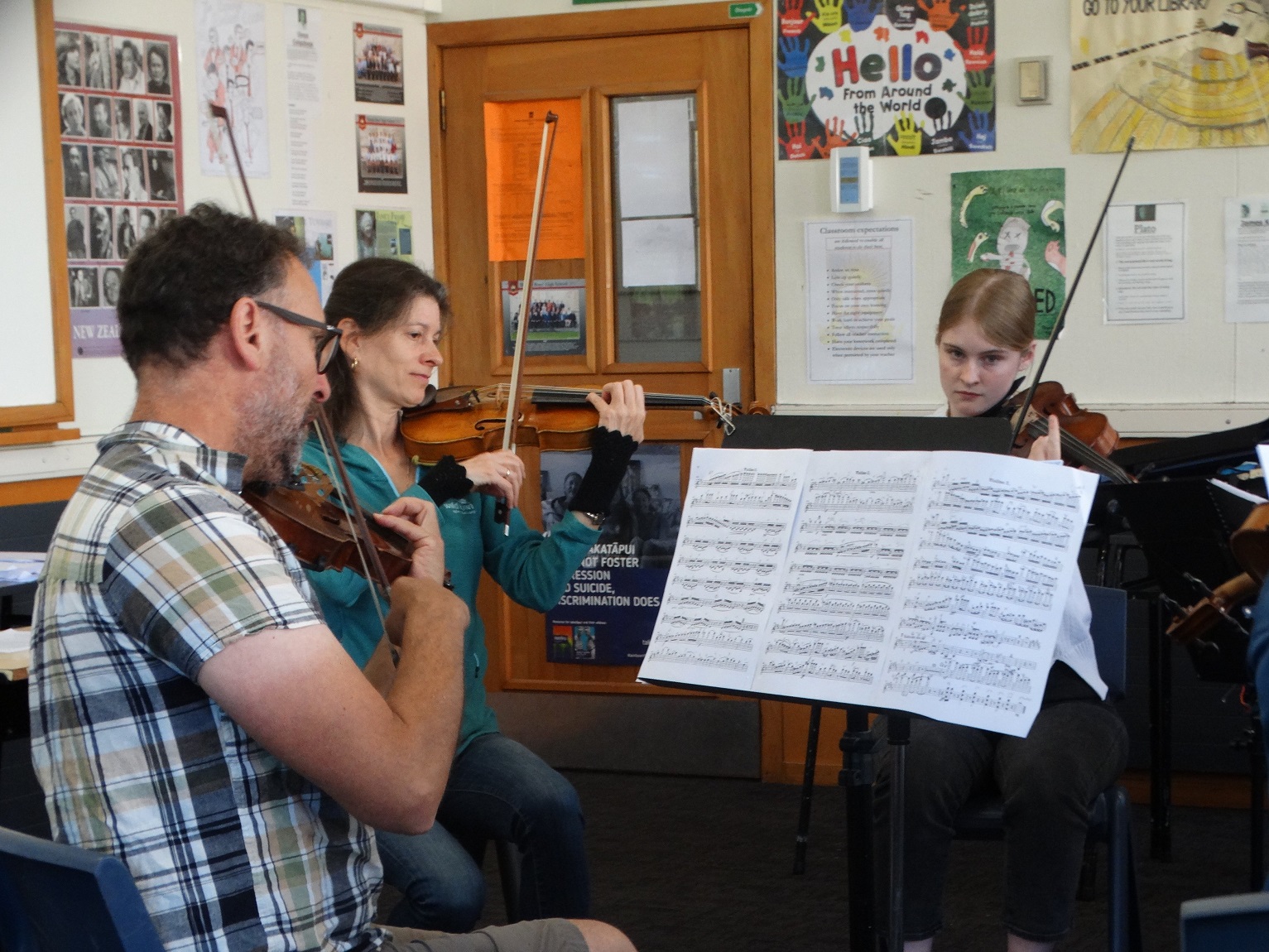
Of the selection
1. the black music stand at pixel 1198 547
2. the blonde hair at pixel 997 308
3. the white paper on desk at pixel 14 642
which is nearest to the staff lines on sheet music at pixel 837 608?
the black music stand at pixel 1198 547

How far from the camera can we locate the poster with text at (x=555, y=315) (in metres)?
4.04

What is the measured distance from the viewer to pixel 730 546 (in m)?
1.89

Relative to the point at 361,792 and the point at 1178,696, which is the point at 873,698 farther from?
the point at 1178,696

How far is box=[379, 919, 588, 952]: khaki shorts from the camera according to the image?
1.46 meters

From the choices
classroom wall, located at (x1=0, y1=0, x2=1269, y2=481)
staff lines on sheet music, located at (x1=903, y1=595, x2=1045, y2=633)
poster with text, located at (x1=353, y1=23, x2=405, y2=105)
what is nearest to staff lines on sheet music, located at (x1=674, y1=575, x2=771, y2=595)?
staff lines on sheet music, located at (x1=903, y1=595, x2=1045, y2=633)

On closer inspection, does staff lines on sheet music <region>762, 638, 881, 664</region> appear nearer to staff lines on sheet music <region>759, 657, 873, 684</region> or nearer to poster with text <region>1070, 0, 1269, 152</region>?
staff lines on sheet music <region>759, 657, 873, 684</region>

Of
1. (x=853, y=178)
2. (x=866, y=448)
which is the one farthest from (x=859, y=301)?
(x=866, y=448)

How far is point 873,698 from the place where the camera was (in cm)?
169

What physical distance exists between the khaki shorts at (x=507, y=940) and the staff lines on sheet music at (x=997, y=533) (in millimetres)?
655

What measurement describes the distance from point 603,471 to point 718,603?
618 millimetres

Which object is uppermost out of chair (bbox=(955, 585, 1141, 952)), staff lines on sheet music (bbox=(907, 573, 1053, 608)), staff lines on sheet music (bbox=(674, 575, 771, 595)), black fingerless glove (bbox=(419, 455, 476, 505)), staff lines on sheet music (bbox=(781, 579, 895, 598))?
black fingerless glove (bbox=(419, 455, 476, 505))

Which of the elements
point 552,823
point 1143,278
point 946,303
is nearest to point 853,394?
point 1143,278

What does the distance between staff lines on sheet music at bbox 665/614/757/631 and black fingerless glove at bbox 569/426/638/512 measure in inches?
20.7

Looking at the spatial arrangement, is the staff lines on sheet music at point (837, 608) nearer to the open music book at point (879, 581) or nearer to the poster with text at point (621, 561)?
the open music book at point (879, 581)
